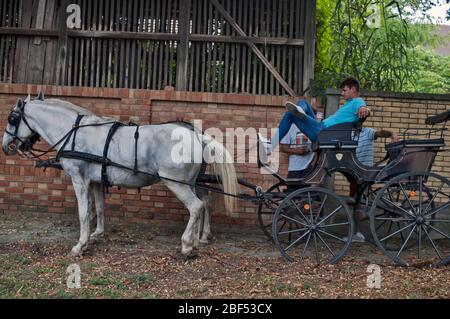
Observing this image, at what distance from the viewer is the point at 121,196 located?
7160 mm

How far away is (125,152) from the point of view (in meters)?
5.49

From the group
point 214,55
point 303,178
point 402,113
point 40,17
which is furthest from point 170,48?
point 402,113

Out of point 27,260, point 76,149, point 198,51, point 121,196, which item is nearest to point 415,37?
point 198,51

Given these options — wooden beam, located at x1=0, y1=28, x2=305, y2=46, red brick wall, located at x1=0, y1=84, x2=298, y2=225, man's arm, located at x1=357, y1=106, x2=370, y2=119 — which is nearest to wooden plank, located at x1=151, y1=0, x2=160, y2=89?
wooden beam, located at x1=0, y1=28, x2=305, y2=46

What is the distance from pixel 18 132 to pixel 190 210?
2333mm

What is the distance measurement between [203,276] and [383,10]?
580 centimetres

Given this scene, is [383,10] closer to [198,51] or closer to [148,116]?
[198,51]

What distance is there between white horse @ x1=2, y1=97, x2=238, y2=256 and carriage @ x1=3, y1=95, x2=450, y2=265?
0.01 metres

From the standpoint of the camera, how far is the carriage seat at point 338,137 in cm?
511

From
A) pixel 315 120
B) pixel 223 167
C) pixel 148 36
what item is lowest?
pixel 223 167

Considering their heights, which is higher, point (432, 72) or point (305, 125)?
point (432, 72)

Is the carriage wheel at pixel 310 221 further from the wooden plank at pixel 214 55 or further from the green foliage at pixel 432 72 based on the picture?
the green foliage at pixel 432 72

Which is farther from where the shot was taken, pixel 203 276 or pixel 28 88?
pixel 28 88

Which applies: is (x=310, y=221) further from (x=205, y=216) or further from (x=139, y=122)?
(x=139, y=122)
